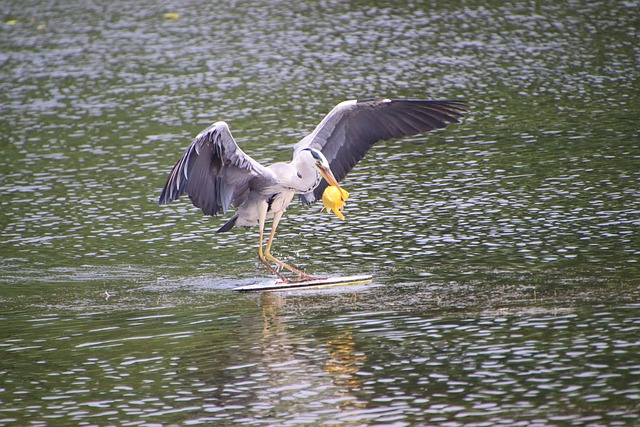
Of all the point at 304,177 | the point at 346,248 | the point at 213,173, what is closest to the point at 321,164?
the point at 304,177

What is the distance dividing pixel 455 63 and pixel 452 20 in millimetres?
5880

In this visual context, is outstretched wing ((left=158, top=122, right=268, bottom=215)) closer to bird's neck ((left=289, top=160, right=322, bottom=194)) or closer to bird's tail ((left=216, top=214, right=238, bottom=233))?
bird's tail ((left=216, top=214, right=238, bottom=233))

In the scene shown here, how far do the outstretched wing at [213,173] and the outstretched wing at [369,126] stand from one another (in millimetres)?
891

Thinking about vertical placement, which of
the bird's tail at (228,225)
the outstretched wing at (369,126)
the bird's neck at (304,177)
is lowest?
the bird's tail at (228,225)

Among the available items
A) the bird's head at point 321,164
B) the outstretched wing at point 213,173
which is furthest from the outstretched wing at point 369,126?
the outstretched wing at point 213,173

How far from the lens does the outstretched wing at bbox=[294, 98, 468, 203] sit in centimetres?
1395

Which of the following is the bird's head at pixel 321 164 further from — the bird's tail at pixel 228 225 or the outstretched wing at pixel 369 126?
the bird's tail at pixel 228 225

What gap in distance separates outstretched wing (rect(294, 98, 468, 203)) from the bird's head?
649 millimetres

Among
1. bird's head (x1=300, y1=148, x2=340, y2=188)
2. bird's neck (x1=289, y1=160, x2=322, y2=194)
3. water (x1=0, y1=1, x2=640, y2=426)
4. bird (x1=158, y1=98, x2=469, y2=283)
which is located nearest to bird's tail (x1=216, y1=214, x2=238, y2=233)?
bird (x1=158, y1=98, x2=469, y2=283)

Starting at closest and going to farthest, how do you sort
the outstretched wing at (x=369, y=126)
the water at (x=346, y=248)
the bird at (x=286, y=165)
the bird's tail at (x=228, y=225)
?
the water at (x=346, y=248) < the bird at (x=286, y=165) < the bird's tail at (x=228, y=225) < the outstretched wing at (x=369, y=126)

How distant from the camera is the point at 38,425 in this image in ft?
30.1

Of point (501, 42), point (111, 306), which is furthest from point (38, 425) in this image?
point (501, 42)

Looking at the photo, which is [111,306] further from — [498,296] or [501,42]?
[501,42]

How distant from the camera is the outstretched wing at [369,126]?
1395cm
